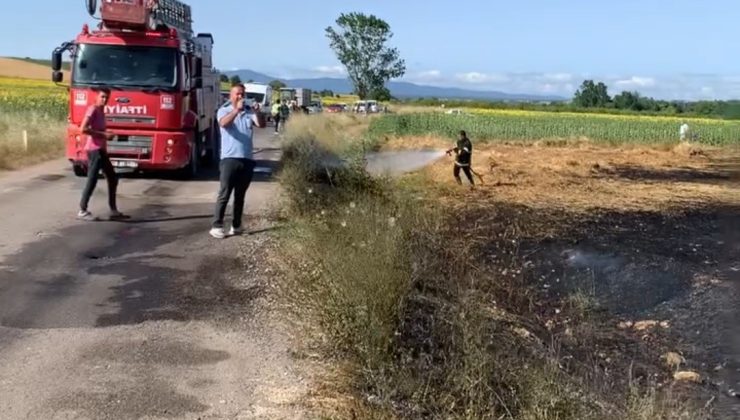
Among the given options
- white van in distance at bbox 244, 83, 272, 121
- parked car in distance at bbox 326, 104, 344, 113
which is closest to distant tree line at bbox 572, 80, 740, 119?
parked car in distance at bbox 326, 104, 344, 113

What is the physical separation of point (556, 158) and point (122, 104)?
22527mm

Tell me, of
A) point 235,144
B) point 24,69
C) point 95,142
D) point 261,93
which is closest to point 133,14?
point 95,142

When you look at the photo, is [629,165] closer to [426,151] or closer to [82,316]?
[426,151]

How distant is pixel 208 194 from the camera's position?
14578mm

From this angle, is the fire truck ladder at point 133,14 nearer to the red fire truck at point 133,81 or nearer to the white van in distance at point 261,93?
the red fire truck at point 133,81

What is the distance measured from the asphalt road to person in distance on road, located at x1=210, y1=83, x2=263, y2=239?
62cm

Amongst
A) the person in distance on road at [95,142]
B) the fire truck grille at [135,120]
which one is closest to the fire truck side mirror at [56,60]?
the fire truck grille at [135,120]

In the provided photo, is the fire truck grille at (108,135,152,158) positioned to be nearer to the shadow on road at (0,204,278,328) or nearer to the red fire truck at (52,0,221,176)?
the red fire truck at (52,0,221,176)

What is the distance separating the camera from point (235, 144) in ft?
32.4

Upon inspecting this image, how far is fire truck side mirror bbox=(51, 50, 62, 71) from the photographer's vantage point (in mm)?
15039

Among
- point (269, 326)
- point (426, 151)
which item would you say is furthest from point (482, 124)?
point (269, 326)

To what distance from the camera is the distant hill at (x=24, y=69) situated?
67.1 meters

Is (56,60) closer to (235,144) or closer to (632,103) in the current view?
(235,144)

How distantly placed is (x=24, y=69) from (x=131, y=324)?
71.9 m
